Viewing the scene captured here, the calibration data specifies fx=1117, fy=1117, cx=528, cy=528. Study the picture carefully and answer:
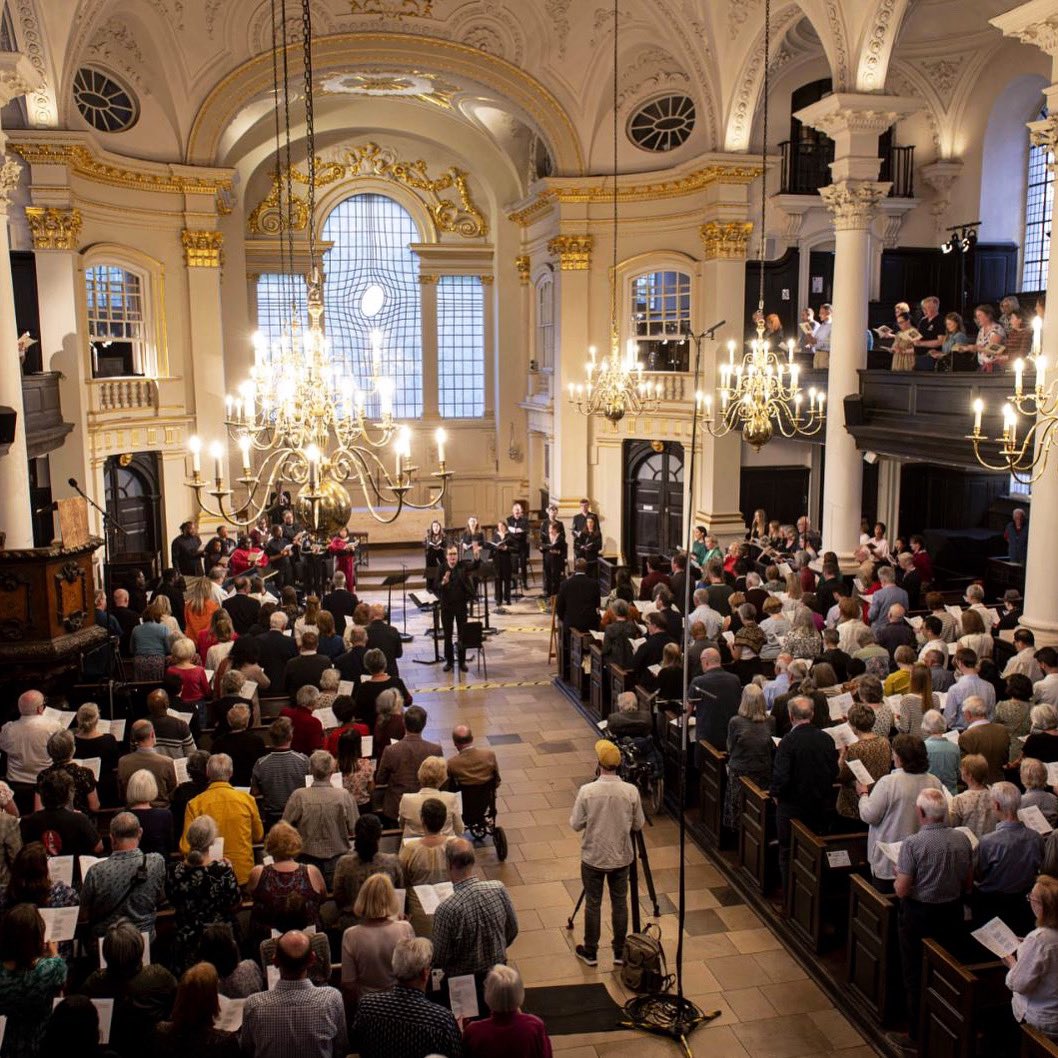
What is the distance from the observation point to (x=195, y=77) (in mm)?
19297

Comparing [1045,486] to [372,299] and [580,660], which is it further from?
[372,299]

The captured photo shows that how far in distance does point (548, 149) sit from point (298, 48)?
4890 mm

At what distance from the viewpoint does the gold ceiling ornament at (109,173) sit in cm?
1706

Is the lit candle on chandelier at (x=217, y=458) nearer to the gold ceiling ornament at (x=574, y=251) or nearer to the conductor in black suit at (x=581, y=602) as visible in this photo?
the conductor in black suit at (x=581, y=602)

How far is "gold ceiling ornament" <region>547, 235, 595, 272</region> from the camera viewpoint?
2116 cm

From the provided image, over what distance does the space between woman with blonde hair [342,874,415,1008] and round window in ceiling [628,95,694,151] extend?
1769cm

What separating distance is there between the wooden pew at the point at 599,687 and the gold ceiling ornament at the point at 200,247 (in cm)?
1140

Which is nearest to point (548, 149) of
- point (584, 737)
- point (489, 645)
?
point (489, 645)

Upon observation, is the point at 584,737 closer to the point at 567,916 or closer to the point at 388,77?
the point at 567,916

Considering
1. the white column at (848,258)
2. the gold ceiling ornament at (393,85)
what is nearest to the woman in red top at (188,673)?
the white column at (848,258)

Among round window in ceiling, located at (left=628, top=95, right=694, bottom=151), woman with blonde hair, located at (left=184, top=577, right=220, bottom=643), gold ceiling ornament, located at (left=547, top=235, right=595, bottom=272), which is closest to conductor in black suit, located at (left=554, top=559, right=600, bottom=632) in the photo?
woman with blonde hair, located at (left=184, top=577, right=220, bottom=643)

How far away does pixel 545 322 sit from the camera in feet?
78.1

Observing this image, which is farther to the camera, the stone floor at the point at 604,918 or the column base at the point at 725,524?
the column base at the point at 725,524

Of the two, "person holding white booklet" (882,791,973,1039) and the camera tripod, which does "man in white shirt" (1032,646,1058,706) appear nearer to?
"person holding white booklet" (882,791,973,1039)
